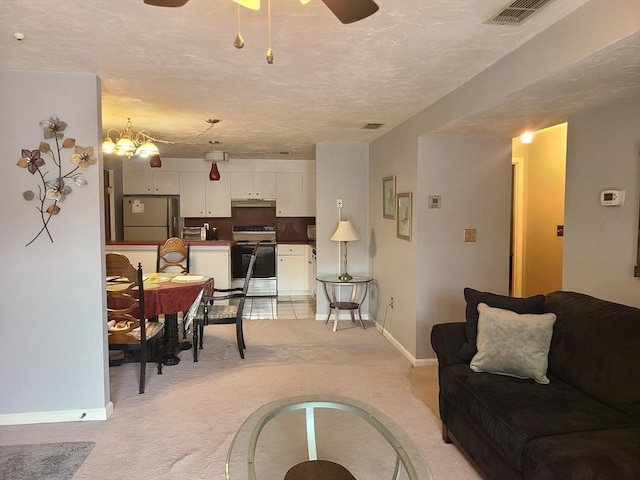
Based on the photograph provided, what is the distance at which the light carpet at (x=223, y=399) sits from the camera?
259 cm

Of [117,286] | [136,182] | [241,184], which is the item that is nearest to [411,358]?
[117,286]

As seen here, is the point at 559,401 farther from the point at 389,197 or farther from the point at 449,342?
the point at 389,197

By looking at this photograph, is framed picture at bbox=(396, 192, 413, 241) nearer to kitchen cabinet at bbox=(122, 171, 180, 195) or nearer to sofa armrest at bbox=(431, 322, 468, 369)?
sofa armrest at bbox=(431, 322, 468, 369)

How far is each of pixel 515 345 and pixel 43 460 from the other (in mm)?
2750

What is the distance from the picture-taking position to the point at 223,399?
345 centimetres

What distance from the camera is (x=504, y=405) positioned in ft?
7.14

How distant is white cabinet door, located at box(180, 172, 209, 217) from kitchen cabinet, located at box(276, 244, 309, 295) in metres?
1.52

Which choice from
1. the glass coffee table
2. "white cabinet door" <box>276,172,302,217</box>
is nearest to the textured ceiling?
the glass coffee table

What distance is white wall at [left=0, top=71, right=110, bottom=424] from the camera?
2.96 meters

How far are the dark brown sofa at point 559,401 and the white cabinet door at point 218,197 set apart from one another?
18.1 feet

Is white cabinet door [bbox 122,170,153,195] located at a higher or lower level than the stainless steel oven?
higher

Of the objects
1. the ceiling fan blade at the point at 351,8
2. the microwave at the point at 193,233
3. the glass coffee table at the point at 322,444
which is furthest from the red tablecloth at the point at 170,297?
the microwave at the point at 193,233

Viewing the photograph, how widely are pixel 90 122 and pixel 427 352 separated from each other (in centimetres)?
335

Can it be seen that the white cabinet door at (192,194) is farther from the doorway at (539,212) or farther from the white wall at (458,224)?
the doorway at (539,212)
